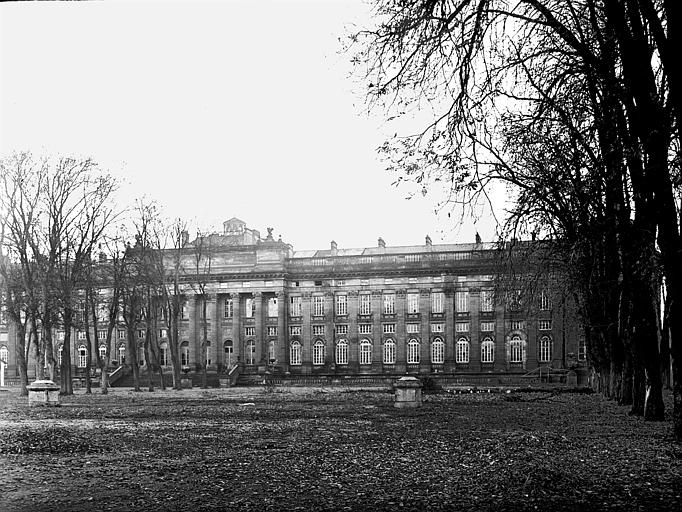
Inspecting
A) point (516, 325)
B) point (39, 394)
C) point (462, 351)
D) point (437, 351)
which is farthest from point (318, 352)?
point (39, 394)

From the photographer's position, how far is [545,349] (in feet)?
240

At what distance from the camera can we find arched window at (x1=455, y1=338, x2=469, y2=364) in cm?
7512

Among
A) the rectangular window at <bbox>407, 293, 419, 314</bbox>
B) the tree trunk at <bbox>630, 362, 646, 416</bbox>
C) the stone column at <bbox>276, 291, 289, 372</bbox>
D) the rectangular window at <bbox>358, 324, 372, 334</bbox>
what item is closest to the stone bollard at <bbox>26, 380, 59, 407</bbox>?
the tree trunk at <bbox>630, 362, 646, 416</bbox>

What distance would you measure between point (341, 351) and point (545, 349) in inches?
742

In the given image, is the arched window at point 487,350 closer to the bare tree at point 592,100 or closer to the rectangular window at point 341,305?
the rectangular window at point 341,305

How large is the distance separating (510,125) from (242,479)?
417 inches

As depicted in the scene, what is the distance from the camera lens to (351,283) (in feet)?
255

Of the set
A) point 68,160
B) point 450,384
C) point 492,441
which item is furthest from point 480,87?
point 450,384

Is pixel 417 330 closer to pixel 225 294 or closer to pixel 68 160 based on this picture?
pixel 225 294

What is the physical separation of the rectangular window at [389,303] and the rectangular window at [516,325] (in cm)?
1104

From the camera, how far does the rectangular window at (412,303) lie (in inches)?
3024

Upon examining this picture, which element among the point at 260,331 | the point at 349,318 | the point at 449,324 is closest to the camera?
the point at 449,324

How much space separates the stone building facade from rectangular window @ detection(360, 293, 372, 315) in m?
0.09

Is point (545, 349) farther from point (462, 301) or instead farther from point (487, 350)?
point (462, 301)
